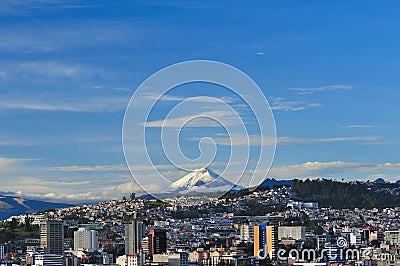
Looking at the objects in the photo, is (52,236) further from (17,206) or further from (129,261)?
(17,206)

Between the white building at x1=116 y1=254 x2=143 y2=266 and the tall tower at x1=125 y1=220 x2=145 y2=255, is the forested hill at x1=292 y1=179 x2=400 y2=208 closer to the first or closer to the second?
the tall tower at x1=125 y1=220 x2=145 y2=255

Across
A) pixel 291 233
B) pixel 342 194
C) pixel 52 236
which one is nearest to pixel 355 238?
pixel 291 233

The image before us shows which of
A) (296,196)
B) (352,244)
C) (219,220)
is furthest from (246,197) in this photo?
(352,244)

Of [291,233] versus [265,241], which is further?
[291,233]

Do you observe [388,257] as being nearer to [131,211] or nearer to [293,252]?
[293,252]

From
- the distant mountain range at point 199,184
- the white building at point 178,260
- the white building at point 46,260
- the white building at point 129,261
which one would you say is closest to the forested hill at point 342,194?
the distant mountain range at point 199,184

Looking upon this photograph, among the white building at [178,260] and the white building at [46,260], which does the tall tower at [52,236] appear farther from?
the white building at [178,260]
